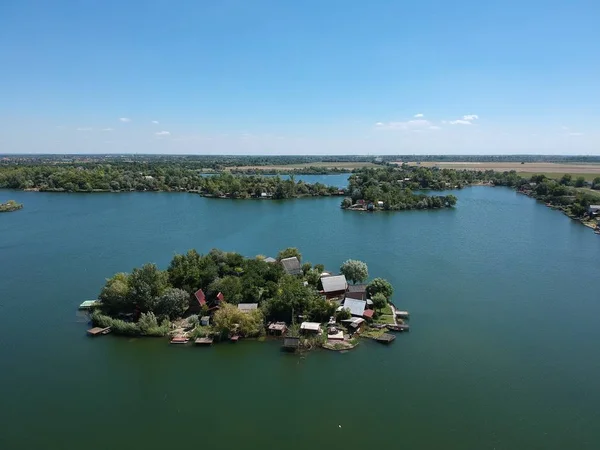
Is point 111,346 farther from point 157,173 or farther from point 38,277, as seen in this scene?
point 157,173

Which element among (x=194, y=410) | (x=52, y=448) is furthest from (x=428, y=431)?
(x=52, y=448)

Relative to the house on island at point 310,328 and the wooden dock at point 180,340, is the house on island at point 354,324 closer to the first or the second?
the house on island at point 310,328

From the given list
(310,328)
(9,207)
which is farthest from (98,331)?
(9,207)

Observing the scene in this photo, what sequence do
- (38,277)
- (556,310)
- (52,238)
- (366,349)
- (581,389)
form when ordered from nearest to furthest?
(581,389)
(366,349)
(556,310)
(38,277)
(52,238)

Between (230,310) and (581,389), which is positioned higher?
(230,310)

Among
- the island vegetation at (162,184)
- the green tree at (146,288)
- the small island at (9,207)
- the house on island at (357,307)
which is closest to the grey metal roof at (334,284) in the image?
the house on island at (357,307)

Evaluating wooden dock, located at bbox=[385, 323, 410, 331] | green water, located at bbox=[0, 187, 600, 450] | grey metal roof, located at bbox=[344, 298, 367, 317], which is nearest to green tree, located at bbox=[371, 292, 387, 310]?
grey metal roof, located at bbox=[344, 298, 367, 317]
